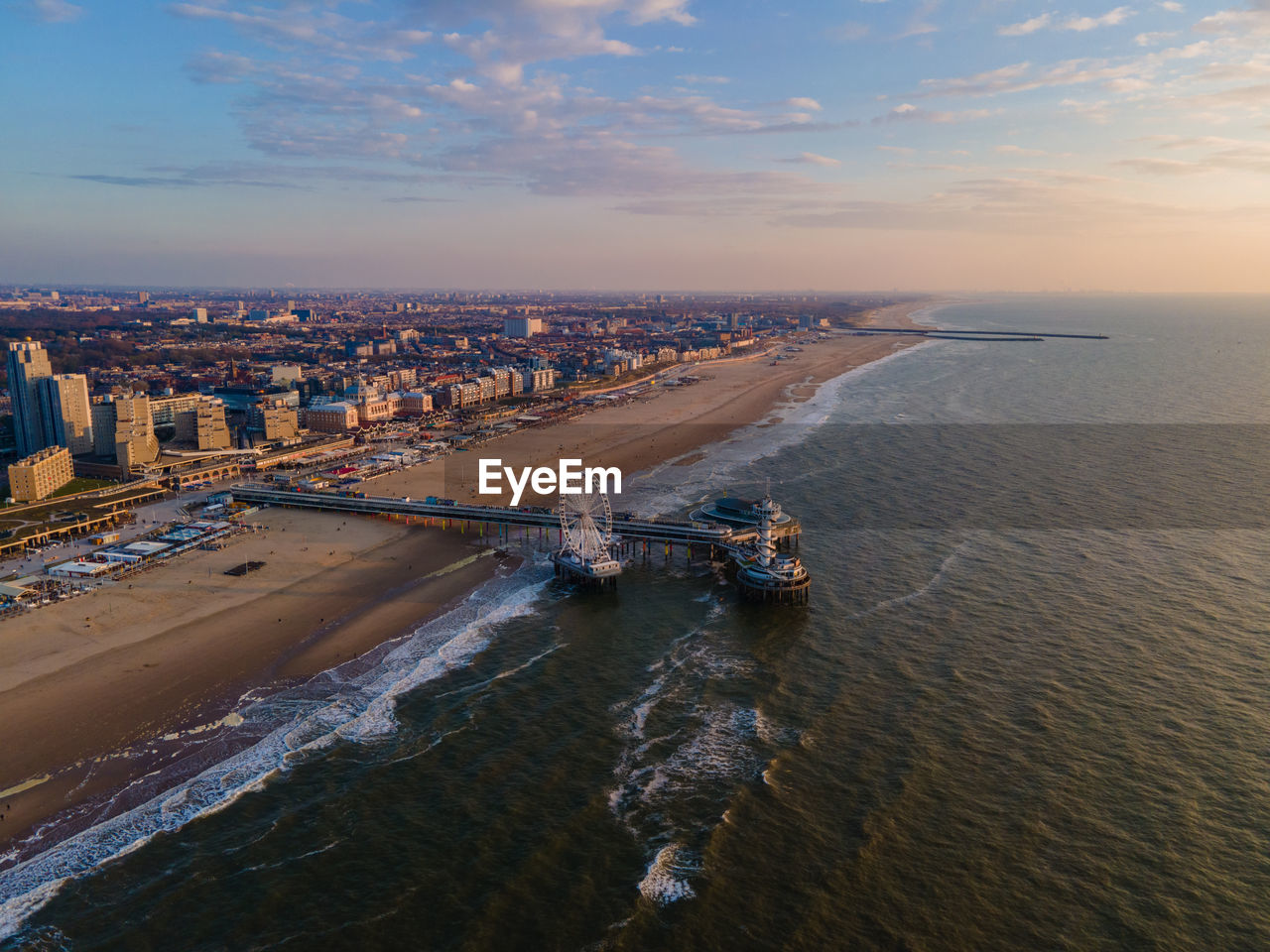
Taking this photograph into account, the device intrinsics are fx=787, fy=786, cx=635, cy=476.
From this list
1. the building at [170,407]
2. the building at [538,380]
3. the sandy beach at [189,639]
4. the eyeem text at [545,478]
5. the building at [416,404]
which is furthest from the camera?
the building at [538,380]

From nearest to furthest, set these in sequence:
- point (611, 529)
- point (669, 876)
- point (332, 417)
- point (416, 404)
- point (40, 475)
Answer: point (669, 876)
point (611, 529)
point (40, 475)
point (332, 417)
point (416, 404)

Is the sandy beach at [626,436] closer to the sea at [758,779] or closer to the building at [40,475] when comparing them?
the building at [40,475]

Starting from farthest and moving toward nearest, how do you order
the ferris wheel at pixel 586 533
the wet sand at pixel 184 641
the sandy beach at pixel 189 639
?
the ferris wheel at pixel 586 533 < the wet sand at pixel 184 641 < the sandy beach at pixel 189 639

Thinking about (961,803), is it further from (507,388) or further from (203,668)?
(507,388)

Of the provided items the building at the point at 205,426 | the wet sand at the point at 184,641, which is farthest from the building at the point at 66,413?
the wet sand at the point at 184,641

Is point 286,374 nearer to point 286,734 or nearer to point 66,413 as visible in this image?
point 66,413

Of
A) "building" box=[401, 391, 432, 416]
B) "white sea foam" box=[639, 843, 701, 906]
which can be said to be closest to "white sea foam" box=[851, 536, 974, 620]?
"white sea foam" box=[639, 843, 701, 906]

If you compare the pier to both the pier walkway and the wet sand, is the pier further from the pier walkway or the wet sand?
the wet sand

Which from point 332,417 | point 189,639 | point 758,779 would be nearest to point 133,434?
point 332,417
